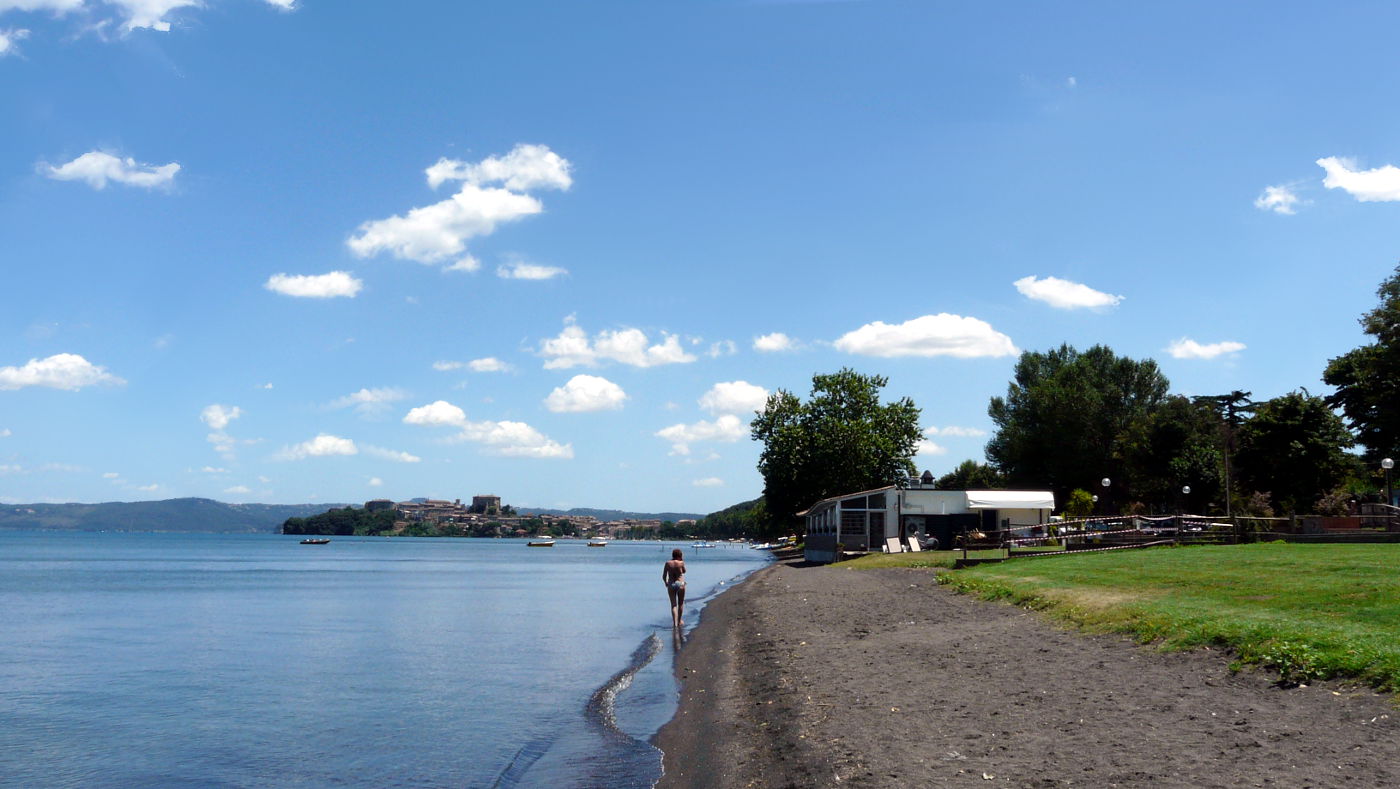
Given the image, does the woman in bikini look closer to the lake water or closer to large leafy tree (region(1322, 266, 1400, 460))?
the lake water

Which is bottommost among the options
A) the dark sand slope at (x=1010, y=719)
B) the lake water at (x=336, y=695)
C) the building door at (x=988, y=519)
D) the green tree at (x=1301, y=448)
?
the lake water at (x=336, y=695)

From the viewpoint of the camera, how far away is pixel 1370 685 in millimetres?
9805

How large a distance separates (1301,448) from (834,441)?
31774mm

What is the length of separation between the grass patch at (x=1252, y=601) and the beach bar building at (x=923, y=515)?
23.4 metres

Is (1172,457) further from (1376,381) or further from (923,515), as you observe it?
(923,515)

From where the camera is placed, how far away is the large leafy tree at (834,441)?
7869cm

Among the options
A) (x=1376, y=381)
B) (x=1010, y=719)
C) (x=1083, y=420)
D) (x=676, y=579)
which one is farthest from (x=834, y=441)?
(x=1010, y=719)

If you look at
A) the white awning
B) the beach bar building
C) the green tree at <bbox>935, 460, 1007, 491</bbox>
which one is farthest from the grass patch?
the green tree at <bbox>935, 460, 1007, 491</bbox>

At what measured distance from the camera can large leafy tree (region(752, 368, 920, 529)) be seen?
258 feet

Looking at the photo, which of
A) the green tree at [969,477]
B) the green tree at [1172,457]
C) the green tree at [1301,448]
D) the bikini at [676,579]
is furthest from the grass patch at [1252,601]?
the green tree at [969,477]

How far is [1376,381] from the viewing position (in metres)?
52.4

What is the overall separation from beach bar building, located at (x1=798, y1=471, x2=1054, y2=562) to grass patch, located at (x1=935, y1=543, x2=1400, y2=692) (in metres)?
23.4

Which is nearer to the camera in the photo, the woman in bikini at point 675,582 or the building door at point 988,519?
the woman in bikini at point 675,582

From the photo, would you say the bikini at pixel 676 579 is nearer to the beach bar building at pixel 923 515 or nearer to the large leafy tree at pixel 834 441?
the beach bar building at pixel 923 515
